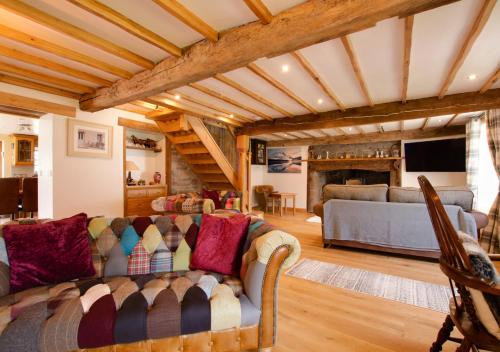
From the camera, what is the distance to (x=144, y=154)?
545 centimetres

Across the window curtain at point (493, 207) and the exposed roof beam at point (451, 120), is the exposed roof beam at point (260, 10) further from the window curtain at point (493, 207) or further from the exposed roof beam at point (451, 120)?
the exposed roof beam at point (451, 120)

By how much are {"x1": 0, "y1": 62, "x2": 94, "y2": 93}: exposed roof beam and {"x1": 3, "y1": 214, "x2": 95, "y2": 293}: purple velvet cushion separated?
7.09 feet

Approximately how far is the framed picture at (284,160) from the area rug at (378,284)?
461cm

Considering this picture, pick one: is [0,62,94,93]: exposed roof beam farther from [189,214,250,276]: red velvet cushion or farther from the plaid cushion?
[189,214,250,276]: red velvet cushion

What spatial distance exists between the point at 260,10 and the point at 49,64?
236cm

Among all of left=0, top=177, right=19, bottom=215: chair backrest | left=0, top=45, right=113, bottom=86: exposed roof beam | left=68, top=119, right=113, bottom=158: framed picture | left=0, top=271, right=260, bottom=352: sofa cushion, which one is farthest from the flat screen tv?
left=0, top=177, right=19, bottom=215: chair backrest

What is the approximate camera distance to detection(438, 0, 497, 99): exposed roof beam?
5.12ft

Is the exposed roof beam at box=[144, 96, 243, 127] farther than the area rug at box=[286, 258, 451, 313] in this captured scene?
Yes

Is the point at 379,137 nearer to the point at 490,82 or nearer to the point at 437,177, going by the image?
the point at 437,177

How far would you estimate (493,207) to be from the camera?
3.40 meters

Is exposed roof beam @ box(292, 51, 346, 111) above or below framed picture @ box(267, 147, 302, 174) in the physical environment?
above

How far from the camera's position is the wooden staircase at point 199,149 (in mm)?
4312

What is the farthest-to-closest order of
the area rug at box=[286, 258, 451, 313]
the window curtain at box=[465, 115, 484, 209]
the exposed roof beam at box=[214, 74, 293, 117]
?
1. the window curtain at box=[465, 115, 484, 209]
2. the exposed roof beam at box=[214, 74, 293, 117]
3. the area rug at box=[286, 258, 451, 313]

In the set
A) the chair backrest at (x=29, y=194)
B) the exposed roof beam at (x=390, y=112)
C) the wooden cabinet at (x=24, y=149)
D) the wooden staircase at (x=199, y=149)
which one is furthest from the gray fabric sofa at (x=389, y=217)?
the wooden cabinet at (x=24, y=149)
